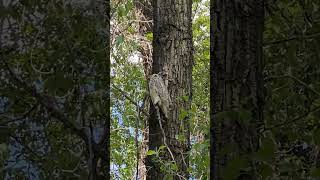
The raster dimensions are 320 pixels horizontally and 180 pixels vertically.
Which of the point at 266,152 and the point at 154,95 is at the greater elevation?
the point at 154,95

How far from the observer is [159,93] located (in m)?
3.89

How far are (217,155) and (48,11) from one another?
24.0 inches

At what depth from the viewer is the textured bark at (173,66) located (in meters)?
3.93

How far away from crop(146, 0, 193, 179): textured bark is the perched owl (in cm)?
4

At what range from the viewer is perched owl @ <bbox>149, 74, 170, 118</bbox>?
3867 mm

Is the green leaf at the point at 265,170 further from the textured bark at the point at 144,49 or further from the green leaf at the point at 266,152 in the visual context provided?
the textured bark at the point at 144,49

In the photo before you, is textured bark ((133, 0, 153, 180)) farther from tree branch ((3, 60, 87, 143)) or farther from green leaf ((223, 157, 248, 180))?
green leaf ((223, 157, 248, 180))

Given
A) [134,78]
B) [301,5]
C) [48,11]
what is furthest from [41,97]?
[134,78]

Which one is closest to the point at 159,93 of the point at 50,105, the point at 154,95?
the point at 154,95

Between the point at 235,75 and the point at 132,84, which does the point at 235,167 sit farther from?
the point at 132,84

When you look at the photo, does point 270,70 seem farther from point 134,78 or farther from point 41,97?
point 134,78

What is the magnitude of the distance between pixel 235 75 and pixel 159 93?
243 cm

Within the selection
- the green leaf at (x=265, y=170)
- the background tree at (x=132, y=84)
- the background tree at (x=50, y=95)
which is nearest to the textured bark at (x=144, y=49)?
the background tree at (x=132, y=84)

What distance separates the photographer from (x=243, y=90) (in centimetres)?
146
